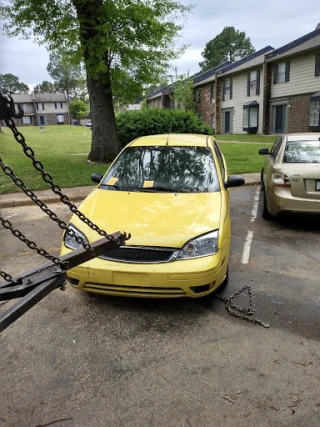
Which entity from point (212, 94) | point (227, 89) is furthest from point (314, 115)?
point (212, 94)

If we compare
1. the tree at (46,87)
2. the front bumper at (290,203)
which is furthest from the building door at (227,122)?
the tree at (46,87)

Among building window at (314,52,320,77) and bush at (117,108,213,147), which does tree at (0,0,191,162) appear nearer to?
bush at (117,108,213,147)

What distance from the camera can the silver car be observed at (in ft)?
18.4

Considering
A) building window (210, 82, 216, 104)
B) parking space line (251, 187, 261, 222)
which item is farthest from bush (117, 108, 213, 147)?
building window (210, 82, 216, 104)

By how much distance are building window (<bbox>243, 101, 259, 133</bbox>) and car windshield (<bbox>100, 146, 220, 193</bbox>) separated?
2328 centimetres

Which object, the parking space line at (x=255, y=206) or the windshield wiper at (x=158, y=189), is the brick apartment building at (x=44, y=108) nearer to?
the parking space line at (x=255, y=206)

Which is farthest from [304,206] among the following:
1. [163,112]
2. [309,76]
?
[309,76]

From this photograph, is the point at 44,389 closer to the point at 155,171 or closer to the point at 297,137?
the point at 155,171

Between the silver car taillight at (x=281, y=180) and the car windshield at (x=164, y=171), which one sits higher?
the car windshield at (x=164, y=171)

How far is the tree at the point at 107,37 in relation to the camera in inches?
387

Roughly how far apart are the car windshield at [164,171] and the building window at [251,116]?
23.3 m

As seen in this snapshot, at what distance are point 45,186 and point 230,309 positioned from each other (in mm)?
7263

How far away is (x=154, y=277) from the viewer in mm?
3121

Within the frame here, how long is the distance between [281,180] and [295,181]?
0.23m
